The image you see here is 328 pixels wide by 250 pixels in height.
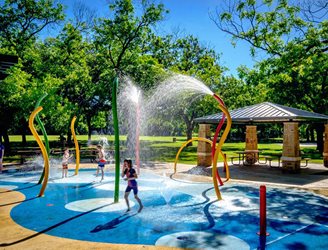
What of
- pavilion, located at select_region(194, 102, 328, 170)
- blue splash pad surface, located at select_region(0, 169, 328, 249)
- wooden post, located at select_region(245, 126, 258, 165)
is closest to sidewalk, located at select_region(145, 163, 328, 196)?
pavilion, located at select_region(194, 102, 328, 170)

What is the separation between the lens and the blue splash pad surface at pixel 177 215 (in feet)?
23.7

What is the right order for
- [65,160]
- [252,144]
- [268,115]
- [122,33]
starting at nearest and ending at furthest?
[65,160] < [268,115] < [252,144] < [122,33]

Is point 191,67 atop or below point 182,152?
atop

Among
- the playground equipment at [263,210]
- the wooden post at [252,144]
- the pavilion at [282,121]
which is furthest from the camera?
the wooden post at [252,144]

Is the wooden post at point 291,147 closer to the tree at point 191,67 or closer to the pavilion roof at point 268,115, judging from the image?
the pavilion roof at point 268,115

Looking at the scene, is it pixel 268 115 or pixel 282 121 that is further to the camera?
pixel 282 121

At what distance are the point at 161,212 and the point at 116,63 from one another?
22.7 meters

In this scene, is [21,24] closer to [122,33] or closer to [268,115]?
[122,33]

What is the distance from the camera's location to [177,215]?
29.7ft

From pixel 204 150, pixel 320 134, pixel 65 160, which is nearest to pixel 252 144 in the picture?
pixel 204 150

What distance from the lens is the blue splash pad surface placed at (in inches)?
284

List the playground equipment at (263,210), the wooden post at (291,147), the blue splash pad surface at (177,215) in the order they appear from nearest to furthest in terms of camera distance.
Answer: the playground equipment at (263,210), the blue splash pad surface at (177,215), the wooden post at (291,147)

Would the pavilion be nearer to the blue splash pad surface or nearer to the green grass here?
the green grass

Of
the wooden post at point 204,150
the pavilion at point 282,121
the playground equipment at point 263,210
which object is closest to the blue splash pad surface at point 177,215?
the playground equipment at point 263,210
